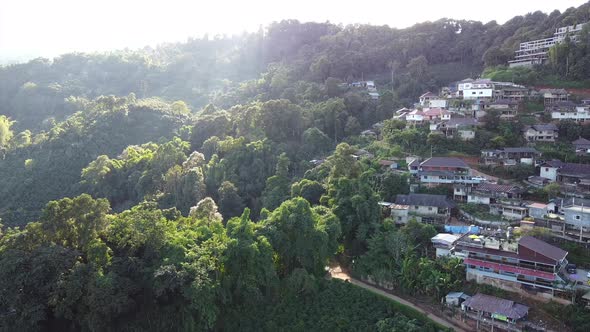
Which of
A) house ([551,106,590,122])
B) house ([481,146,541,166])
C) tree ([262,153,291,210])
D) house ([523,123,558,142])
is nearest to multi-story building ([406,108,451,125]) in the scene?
house ([481,146,541,166])

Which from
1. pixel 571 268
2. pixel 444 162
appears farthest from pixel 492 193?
pixel 571 268

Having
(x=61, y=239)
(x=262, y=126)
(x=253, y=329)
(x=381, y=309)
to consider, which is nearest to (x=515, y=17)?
(x=262, y=126)

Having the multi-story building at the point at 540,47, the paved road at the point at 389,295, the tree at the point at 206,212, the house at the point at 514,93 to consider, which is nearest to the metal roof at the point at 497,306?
the paved road at the point at 389,295

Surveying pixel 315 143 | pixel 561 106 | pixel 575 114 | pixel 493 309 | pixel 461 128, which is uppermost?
pixel 561 106

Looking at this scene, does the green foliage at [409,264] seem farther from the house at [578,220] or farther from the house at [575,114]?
the house at [575,114]

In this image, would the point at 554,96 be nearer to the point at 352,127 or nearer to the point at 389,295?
the point at 352,127

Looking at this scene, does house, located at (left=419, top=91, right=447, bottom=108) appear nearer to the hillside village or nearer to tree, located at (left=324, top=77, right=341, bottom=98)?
the hillside village
